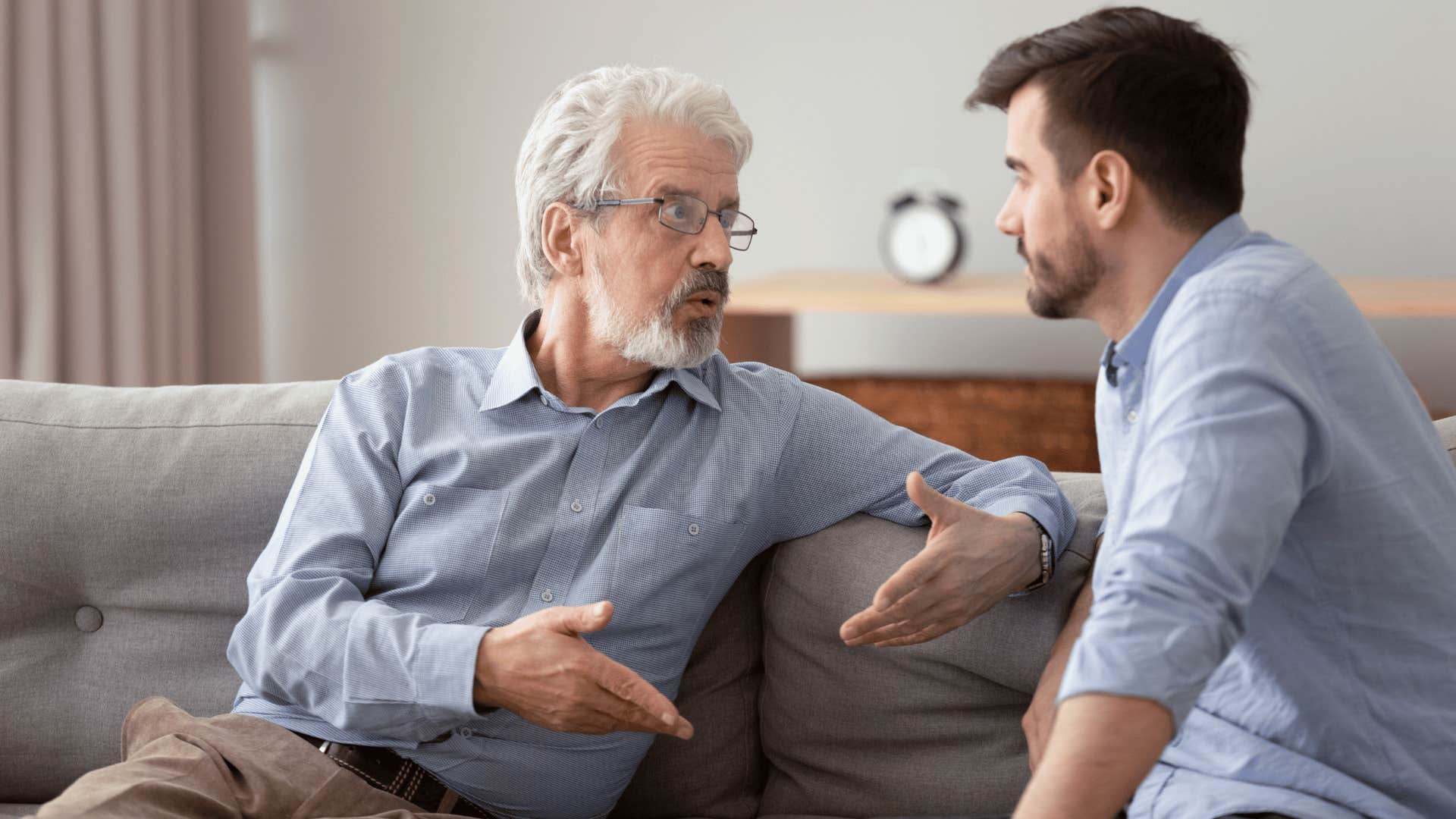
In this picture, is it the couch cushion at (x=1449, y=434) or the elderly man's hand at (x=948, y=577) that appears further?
the couch cushion at (x=1449, y=434)

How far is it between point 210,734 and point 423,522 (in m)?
0.31

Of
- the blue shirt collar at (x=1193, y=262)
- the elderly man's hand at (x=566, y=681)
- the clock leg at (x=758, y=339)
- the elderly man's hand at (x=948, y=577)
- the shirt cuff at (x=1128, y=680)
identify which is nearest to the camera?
the shirt cuff at (x=1128, y=680)

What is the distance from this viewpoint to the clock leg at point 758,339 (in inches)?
128

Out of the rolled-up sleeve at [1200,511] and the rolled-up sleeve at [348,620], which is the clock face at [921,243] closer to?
the rolled-up sleeve at [348,620]

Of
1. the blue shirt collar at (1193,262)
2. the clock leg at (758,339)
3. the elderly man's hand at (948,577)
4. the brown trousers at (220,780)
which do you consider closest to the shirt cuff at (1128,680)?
the blue shirt collar at (1193,262)

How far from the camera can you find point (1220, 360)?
3.27 feet

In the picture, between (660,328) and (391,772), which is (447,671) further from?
(660,328)

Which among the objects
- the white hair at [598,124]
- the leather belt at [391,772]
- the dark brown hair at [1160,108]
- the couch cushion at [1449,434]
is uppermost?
the dark brown hair at [1160,108]

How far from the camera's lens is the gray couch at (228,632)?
160 cm

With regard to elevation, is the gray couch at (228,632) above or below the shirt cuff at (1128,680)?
below

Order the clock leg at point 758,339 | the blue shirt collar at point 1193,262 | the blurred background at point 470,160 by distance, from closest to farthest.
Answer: the blue shirt collar at point 1193,262
the clock leg at point 758,339
the blurred background at point 470,160

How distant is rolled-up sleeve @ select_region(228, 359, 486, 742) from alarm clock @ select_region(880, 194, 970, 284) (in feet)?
6.27

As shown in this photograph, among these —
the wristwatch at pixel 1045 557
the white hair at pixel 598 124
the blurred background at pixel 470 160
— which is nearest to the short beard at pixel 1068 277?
the wristwatch at pixel 1045 557

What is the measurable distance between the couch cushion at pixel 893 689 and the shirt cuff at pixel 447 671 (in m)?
0.43
